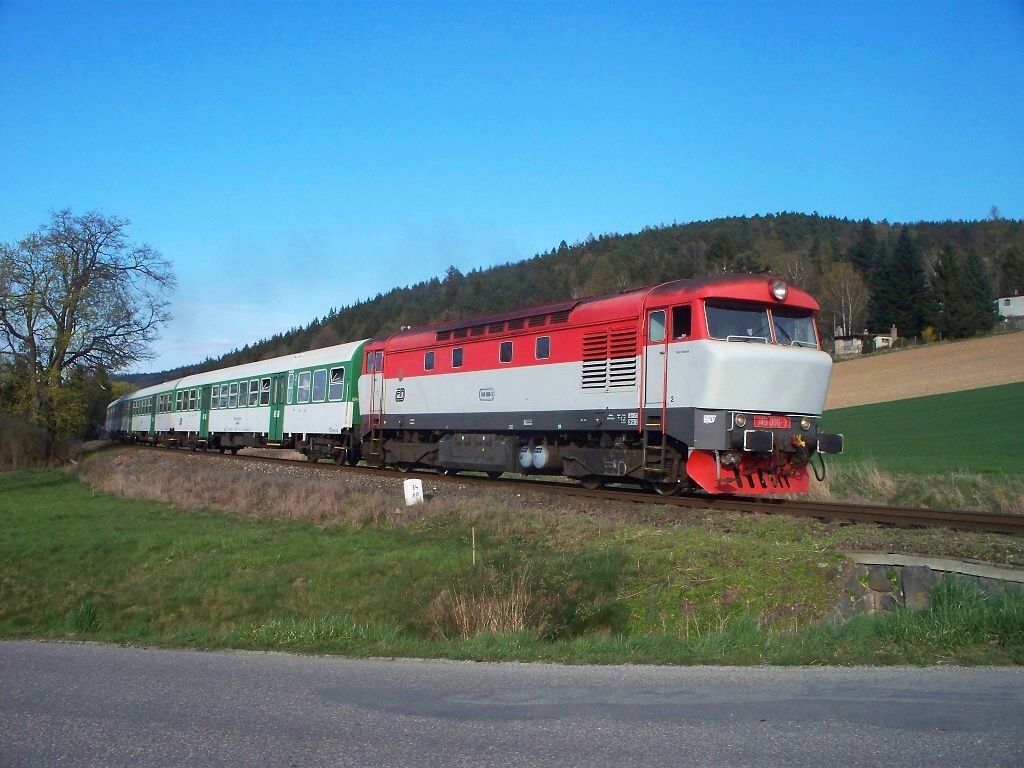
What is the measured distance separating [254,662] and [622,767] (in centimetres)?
416

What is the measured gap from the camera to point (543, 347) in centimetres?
1825

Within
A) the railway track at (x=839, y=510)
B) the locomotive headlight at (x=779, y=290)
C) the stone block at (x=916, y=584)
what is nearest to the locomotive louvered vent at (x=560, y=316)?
the railway track at (x=839, y=510)

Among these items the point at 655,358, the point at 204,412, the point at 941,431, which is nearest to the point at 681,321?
the point at 655,358

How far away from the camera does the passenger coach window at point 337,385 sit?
26969 millimetres

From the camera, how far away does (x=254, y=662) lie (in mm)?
7461

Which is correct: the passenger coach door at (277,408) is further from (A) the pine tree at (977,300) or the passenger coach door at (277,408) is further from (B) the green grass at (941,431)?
(A) the pine tree at (977,300)

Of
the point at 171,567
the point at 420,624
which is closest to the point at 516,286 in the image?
the point at 171,567

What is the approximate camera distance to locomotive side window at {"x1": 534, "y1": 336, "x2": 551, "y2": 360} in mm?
18094

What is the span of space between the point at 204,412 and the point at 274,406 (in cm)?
1067

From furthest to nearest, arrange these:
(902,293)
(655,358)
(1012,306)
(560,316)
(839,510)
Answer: (1012,306), (902,293), (560,316), (655,358), (839,510)

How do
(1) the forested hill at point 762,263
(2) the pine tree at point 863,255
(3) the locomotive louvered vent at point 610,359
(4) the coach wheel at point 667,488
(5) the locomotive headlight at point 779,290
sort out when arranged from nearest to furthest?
1. (5) the locomotive headlight at point 779,290
2. (3) the locomotive louvered vent at point 610,359
3. (4) the coach wheel at point 667,488
4. (1) the forested hill at point 762,263
5. (2) the pine tree at point 863,255

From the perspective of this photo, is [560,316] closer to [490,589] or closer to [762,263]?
[490,589]

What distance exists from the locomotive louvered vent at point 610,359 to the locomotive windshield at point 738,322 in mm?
1601

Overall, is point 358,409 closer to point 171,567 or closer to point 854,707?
point 171,567
